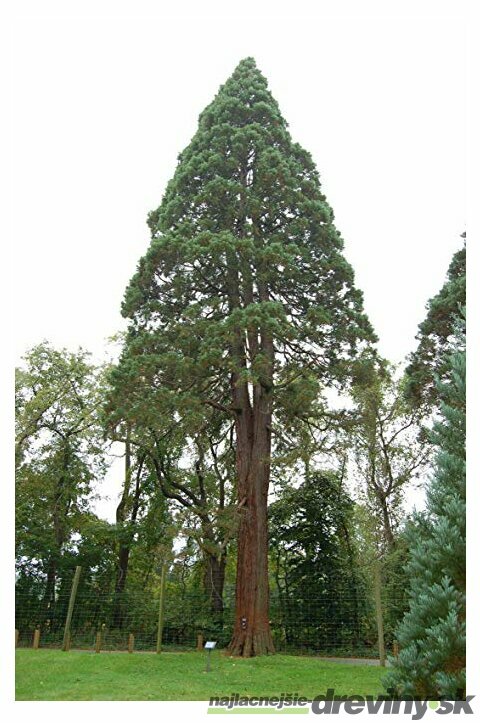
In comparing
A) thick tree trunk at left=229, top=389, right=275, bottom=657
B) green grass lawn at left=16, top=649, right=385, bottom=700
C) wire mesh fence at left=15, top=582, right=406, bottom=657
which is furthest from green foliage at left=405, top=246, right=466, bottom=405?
green grass lawn at left=16, top=649, right=385, bottom=700

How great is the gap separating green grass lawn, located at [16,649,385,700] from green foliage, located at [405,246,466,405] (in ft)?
16.7

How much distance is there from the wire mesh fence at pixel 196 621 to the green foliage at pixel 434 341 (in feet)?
14.8

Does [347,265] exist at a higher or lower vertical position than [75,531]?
higher

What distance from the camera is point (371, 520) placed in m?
19.5

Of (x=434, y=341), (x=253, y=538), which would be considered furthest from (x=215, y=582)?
(x=434, y=341)

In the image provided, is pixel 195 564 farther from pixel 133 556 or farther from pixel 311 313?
pixel 311 313

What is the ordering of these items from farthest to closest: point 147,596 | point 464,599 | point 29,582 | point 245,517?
point 29,582 → point 147,596 → point 245,517 → point 464,599

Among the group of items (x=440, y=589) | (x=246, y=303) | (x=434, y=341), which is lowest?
(x=440, y=589)

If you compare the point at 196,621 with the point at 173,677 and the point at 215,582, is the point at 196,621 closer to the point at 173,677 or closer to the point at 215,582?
the point at 215,582

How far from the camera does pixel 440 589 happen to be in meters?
4.75

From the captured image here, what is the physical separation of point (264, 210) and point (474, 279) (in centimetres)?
661

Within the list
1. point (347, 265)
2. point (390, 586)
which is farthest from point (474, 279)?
point (390, 586)

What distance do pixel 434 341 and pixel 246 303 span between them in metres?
3.75

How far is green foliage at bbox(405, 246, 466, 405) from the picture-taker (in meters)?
11.1
